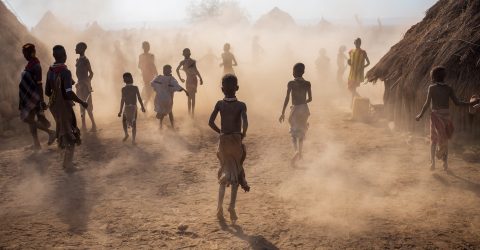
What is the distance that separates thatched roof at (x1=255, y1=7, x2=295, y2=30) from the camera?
140 ft

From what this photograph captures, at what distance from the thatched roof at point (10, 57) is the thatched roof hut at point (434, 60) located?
29.5ft

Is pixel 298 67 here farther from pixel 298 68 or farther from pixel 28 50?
pixel 28 50

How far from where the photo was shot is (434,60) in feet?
27.6

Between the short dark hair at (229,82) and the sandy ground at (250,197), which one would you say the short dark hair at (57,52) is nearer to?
the sandy ground at (250,197)

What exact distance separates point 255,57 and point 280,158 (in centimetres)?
1763

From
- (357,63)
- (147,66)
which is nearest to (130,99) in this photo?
(147,66)

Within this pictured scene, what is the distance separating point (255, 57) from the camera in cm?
2475

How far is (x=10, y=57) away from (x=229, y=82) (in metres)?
8.57

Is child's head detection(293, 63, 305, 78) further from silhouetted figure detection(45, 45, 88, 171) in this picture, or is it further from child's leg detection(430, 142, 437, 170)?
silhouetted figure detection(45, 45, 88, 171)

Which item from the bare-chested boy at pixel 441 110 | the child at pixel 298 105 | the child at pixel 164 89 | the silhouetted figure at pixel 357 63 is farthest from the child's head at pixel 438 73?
the child at pixel 164 89

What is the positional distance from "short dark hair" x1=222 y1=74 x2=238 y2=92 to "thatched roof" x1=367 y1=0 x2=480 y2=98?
507 centimetres

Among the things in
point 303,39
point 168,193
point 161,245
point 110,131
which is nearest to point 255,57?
point 303,39

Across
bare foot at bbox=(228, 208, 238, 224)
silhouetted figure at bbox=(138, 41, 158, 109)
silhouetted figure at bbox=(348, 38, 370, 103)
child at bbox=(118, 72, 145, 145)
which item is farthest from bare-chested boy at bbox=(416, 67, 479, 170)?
silhouetted figure at bbox=(138, 41, 158, 109)

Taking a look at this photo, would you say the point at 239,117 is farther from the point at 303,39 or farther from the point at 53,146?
the point at 303,39
